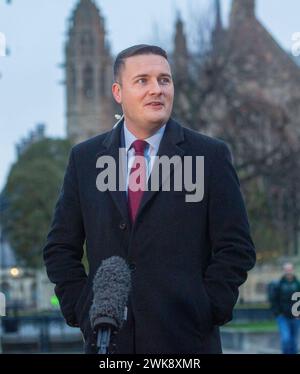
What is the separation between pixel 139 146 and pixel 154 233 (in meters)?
0.26

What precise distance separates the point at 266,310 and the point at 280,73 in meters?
7.35

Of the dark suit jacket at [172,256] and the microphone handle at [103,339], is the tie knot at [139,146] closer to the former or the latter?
the dark suit jacket at [172,256]

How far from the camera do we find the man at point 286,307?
38.4 ft

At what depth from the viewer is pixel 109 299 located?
11.6ft

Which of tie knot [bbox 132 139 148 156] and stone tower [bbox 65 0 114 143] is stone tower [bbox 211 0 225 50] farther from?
stone tower [bbox 65 0 114 143]

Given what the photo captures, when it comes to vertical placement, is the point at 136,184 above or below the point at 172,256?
above

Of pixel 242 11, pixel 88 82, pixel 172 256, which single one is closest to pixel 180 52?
pixel 242 11

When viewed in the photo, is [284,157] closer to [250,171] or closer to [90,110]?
[250,171]

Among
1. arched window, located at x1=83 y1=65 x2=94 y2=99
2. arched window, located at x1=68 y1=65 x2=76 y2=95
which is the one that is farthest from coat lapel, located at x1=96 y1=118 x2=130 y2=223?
arched window, located at x1=83 y1=65 x2=94 y2=99

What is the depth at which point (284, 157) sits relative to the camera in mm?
28672

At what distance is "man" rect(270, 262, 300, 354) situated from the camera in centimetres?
1172

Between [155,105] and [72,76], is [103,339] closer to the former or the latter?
[155,105]

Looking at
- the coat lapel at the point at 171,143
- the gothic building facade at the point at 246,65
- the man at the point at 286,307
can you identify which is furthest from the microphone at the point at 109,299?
the gothic building facade at the point at 246,65

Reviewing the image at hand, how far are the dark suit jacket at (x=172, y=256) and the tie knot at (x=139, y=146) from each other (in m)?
0.05
